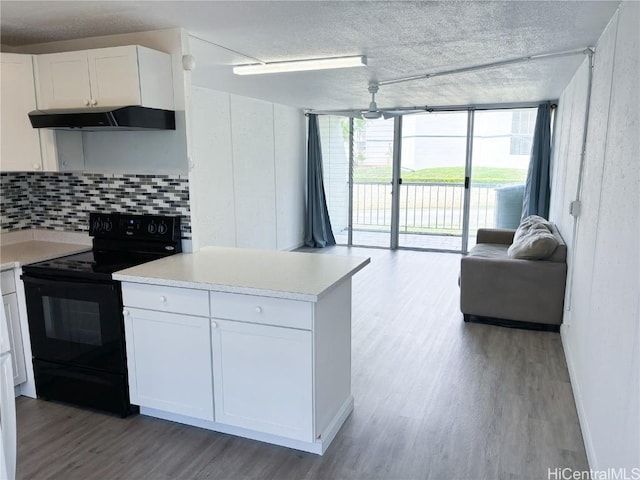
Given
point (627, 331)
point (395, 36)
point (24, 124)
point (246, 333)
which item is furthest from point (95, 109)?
point (627, 331)

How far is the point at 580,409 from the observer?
2756 mm

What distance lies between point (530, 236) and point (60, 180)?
12.8 feet

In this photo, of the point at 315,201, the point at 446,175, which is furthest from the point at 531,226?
the point at 315,201

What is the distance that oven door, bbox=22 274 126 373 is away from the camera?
Answer: 2688 mm

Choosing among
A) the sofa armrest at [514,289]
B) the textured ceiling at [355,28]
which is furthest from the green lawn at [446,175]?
the sofa armrest at [514,289]

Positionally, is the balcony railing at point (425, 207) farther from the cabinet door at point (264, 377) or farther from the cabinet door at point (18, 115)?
the cabinet door at point (264, 377)

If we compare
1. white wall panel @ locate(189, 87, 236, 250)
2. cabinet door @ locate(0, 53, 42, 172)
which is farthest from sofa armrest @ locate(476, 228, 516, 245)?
cabinet door @ locate(0, 53, 42, 172)

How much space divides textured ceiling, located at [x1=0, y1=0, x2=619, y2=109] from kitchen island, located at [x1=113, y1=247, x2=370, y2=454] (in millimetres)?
1364

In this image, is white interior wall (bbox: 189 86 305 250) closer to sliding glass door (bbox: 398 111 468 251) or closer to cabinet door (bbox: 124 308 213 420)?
sliding glass door (bbox: 398 111 468 251)

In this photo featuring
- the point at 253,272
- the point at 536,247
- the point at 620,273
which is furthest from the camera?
the point at 536,247

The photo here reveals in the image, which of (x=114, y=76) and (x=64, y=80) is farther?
(x=64, y=80)

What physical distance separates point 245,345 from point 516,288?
2.69 m

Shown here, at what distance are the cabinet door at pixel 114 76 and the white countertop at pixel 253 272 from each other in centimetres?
97

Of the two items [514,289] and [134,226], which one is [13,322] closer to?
[134,226]
